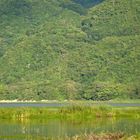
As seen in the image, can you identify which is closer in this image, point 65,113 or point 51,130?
point 51,130

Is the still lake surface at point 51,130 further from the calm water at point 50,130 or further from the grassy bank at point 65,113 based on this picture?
the grassy bank at point 65,113

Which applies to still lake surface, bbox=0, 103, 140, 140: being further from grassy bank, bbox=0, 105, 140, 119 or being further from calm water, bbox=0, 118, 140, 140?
grassy bank, bbox=0, 105, 140, 119

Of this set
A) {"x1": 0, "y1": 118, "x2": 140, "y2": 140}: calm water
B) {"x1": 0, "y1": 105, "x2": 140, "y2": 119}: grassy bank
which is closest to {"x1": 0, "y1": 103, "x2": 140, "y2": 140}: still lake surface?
{"x1": 0, "y1": 118, "x2": 140, "y2": 140}: calm water

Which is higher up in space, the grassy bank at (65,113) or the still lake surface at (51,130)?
the grassy bank at (65,113)

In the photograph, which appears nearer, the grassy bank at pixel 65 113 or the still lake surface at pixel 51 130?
the still lake surface at pixel 51 130

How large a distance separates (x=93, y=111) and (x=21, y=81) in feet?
413

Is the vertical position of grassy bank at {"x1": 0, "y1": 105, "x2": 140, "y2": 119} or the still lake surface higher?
grassy bank at {"x1": 0, "y1": 105, "x2": 140, "y2": 119}

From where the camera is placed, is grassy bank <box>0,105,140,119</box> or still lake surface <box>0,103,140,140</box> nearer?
still lake surface <box>0,103,140,140</box>

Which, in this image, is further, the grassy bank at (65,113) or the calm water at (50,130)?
the grassy bank at (65,113)

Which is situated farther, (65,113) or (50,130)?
(65,113)

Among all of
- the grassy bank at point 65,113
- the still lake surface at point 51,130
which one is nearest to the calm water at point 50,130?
the still lake surface at point 51,130

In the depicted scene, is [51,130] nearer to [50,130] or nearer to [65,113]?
[50,130]

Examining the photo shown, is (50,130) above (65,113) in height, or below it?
below

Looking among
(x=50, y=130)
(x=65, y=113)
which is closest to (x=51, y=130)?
(x=50, y=130)
